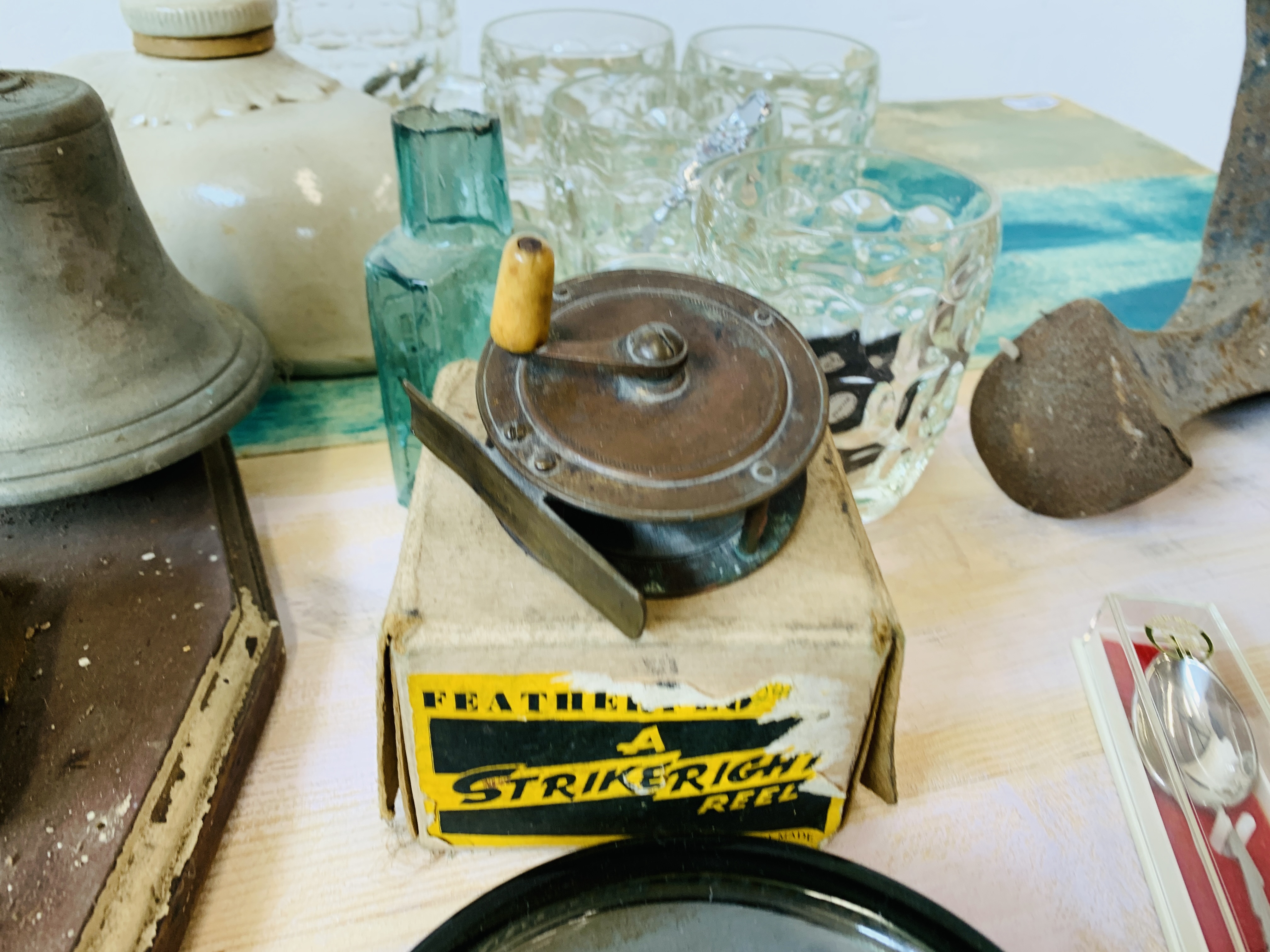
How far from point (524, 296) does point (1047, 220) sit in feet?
2.85

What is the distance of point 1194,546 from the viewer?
0.64 meters

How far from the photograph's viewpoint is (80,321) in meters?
0.49

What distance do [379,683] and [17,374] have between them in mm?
281

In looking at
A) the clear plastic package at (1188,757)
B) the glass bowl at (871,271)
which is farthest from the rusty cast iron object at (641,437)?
the clear plastic package at (1188,757)

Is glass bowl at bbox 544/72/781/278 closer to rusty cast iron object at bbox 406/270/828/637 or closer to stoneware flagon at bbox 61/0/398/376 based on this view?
stoneware flagon at bbox 61/0/398/376

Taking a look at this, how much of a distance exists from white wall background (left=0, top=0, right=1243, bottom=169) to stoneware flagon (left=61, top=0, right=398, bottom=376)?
0.39 meters

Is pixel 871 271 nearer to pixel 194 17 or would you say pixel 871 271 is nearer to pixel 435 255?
pixel 435 255

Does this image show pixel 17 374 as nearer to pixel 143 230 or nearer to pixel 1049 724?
pixel 143 230

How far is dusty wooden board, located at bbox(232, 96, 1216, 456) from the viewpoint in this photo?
0.73m

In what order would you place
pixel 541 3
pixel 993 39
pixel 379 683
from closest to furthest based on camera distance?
pixel 379 683 < pixel 541 3 < pixel 993 39

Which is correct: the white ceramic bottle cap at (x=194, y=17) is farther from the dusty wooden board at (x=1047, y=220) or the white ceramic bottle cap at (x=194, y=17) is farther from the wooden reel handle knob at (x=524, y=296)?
the wooden reel handle knob at (x=524, y=296)

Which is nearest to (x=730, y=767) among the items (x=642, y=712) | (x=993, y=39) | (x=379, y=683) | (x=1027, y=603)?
(x=642, y=712)

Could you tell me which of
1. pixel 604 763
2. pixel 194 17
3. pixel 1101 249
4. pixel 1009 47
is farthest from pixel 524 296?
pixel 1009 47

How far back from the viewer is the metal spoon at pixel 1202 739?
0.45 metres
